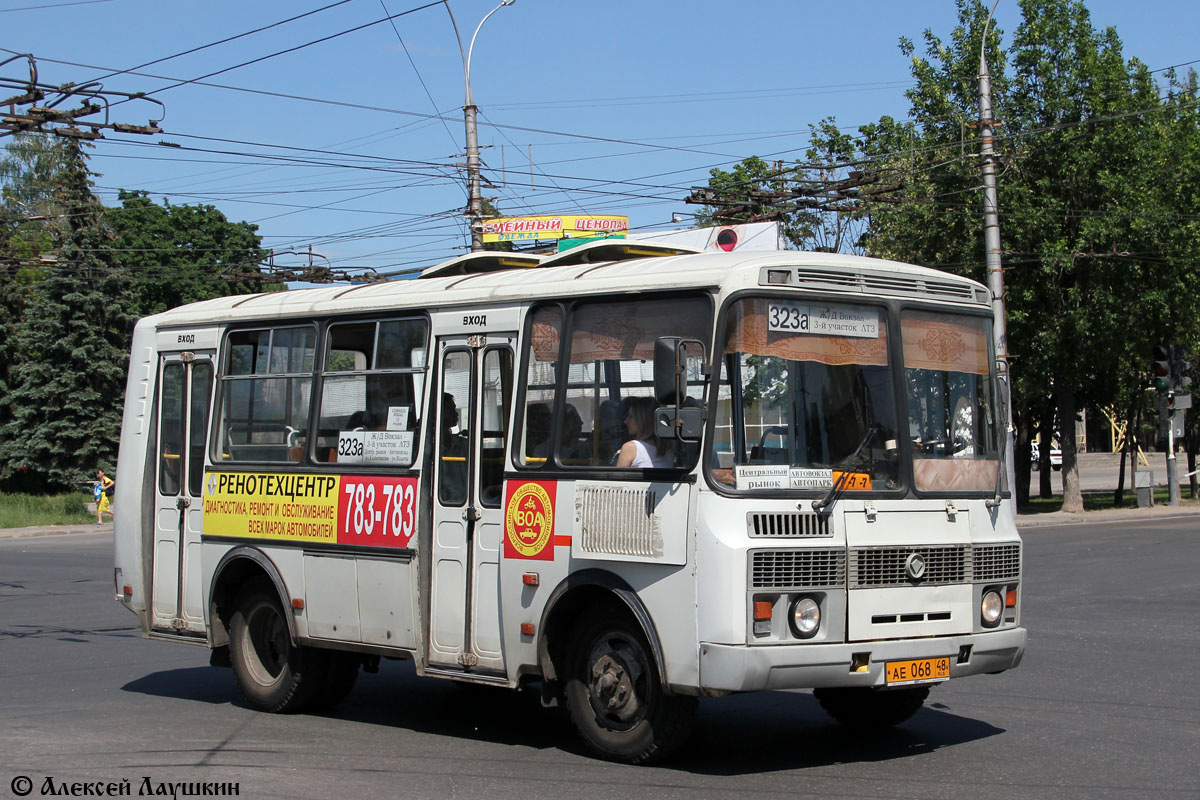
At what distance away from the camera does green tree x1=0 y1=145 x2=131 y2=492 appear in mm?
46781

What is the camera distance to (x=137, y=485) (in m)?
11.2

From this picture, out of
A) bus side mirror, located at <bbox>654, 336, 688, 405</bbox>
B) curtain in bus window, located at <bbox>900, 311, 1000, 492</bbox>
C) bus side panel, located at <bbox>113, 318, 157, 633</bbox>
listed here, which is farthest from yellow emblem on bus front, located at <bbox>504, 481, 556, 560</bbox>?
bus side panel, located at <bbox>113, 318, 157, 633</bbox>

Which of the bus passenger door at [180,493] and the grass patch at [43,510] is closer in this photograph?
the bus passenger door at [180,493]

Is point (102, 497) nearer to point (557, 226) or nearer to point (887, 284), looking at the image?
point (557, 226)

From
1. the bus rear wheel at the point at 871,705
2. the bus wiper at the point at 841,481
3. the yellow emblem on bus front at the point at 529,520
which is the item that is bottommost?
the bus rear wheel at the point at 871,705

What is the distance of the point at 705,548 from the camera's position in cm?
732

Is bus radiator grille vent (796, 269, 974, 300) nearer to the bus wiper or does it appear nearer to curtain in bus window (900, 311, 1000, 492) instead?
curtain in bus window (900, 311, 1000, 492)

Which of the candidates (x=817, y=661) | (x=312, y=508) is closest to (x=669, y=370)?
(x=817, y=661)

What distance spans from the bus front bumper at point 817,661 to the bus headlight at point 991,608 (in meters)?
0.18

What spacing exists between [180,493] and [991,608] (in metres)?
6.35

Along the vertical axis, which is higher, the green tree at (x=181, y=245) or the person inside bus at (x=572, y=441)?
the green tree at (x=181, y=245)

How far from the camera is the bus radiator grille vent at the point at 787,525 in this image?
7312 mm

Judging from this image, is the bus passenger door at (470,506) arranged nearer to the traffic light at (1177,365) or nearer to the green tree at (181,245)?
the traffic light at (1177,365)

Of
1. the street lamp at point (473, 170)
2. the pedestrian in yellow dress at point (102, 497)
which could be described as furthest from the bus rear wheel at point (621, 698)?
the pedestrian in yellow dress at point (102, 497)
